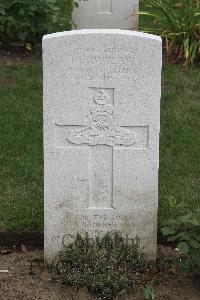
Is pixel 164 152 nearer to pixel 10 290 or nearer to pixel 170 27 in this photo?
pixel 10 290

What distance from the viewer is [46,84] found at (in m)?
4.05

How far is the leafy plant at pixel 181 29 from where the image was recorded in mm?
8406

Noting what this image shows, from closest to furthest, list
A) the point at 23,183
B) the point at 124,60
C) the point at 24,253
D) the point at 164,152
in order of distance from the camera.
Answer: the point at 124,60 < the point at 24,253 < the point at 23,183 < the point at 164,152

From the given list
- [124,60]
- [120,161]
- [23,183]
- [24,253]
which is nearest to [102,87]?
[124,60]

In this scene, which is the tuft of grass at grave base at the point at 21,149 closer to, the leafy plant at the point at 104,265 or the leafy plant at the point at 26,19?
the leafy plant at the point at 104,265

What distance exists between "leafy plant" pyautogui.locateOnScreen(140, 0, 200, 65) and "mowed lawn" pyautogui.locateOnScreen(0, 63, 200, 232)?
0.86 ft

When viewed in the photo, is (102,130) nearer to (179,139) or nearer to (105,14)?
(179,139)

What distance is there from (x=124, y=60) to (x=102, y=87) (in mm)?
187

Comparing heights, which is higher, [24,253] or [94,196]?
[94,196]

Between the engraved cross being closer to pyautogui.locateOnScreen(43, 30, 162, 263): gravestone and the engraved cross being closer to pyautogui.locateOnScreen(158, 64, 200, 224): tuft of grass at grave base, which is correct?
pyautogui.locateOnScreen(43, 30, 162, 263): gravestone

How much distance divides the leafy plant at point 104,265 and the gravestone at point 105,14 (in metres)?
5.24

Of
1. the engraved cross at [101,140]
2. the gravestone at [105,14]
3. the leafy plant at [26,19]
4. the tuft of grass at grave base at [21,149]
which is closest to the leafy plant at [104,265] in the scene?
the engraved cross at [101,140]

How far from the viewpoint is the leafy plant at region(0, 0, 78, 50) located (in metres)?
8.50

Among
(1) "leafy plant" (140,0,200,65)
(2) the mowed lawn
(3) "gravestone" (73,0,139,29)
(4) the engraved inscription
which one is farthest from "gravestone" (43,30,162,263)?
(3) "gravestone" (73,0,139,29)
